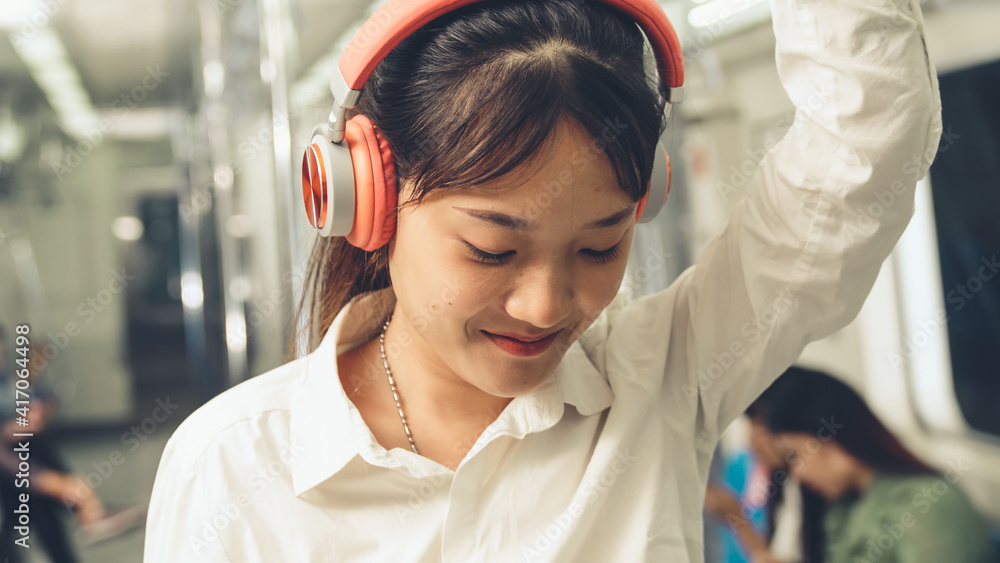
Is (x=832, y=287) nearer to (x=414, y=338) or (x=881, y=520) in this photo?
(x=414, y=338)

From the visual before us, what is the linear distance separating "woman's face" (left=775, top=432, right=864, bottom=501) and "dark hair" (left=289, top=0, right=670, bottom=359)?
6.12ft

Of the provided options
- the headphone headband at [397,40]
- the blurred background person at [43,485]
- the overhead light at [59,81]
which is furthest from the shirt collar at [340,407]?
the overhead light at [59,81]

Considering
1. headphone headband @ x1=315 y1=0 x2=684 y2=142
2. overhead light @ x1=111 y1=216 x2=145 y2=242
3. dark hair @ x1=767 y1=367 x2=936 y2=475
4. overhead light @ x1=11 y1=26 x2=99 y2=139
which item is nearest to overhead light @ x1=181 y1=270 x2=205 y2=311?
overhead light @ x1=111 y1=216 x2=145 y2=242

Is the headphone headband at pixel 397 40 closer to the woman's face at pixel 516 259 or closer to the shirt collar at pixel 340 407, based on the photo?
the woman's face at pixel 516 259

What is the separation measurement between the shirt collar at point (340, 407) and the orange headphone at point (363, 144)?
20cm

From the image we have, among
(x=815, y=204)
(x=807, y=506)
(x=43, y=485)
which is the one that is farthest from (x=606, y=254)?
(x=43, y=485)

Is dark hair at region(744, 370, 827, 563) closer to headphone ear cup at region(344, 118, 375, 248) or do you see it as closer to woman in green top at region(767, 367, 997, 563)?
woman in green top at region(767, 367, 997, 563)

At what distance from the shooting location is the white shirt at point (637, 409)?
0.76 metres

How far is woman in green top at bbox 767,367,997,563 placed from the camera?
215 centimetres

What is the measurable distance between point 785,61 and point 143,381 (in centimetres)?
302

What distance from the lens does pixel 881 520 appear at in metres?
2.24

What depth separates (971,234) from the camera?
215 cm

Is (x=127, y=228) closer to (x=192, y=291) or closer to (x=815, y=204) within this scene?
(x=192, y=291)

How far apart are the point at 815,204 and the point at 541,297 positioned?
0.32 meters
